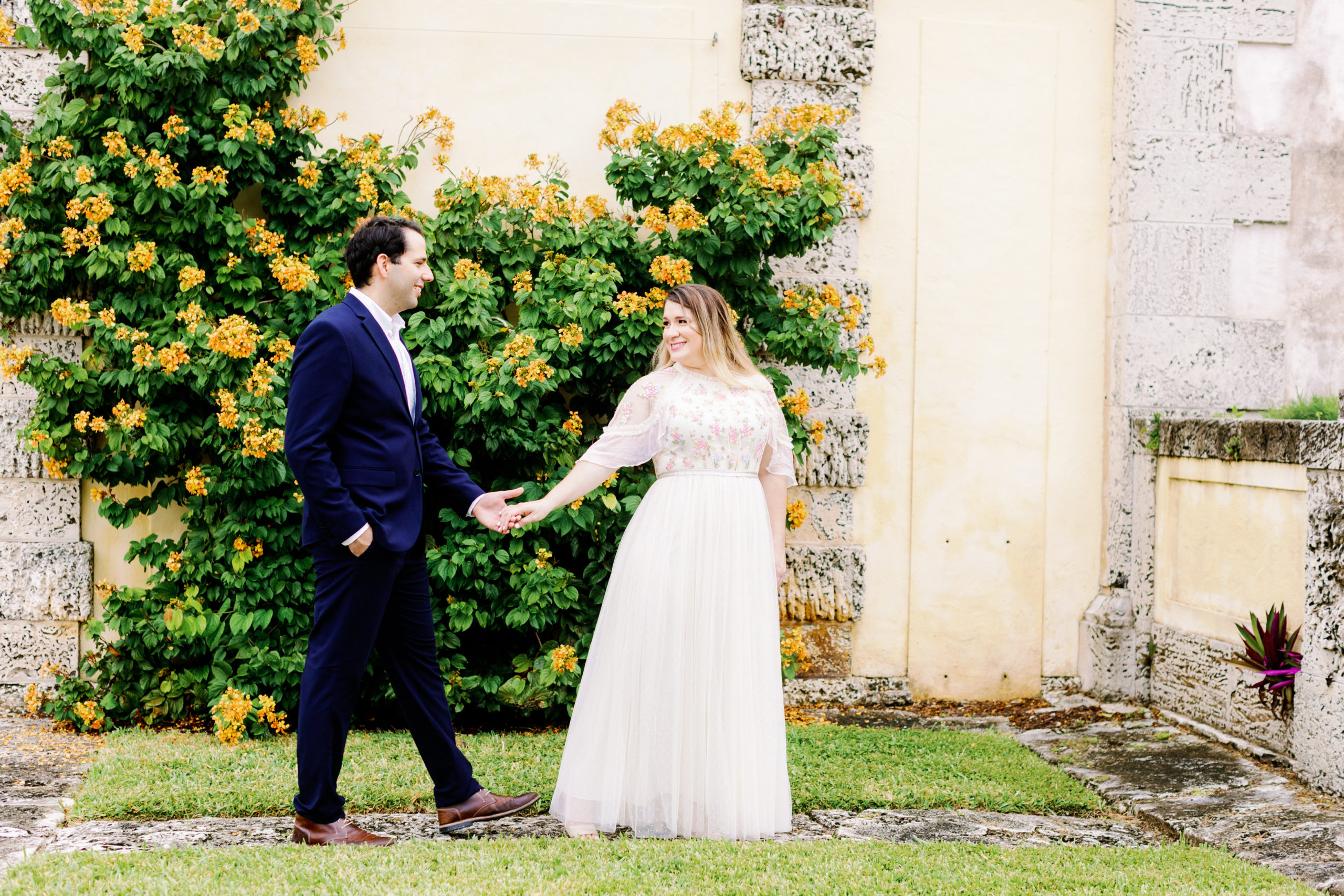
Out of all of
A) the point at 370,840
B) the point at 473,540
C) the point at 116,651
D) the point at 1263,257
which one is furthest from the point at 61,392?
the point at 1263,257

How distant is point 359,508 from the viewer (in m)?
3.61

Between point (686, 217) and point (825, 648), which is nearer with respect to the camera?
point (686, 217)

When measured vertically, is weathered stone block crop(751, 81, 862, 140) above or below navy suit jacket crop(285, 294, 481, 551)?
above

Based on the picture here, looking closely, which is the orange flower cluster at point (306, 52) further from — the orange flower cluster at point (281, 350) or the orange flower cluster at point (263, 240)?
the orange flower cluster at point (281, 350)

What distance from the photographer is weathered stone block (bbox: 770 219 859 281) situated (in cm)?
590

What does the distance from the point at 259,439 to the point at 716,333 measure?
2.11 meters

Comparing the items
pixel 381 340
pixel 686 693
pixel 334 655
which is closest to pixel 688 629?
pixel 686 693

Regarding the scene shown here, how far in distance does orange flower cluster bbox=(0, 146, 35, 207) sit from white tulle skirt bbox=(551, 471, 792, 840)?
3202 millimetres

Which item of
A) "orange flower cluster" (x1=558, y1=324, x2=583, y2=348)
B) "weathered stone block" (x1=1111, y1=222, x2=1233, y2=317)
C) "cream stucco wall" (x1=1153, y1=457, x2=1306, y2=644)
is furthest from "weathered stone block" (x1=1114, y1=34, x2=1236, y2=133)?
"orange flower cluster" (x1=558, y1=324, x2=583, y2=348)

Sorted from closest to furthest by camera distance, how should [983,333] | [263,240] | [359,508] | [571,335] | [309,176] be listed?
[359,508]
[571,335]
[263,240]
[309,176]
[983,333]

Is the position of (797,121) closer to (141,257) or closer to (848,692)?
(848,692)

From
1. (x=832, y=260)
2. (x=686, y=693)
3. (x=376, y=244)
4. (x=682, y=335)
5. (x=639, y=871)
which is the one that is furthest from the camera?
(x=832, y=260)

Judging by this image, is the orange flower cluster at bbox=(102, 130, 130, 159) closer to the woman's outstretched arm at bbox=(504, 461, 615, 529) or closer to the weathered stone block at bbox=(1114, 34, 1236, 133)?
the woman's outstretched arm at bbox=(504, 461, 615, 529)

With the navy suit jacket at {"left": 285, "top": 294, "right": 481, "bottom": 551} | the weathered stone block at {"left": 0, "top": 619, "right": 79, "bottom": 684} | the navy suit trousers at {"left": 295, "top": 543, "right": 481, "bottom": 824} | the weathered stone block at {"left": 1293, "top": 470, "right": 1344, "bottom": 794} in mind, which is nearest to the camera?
the navy suit jacket at {"left": 285, "top": 294, "right": 481, "bottom": 551}
